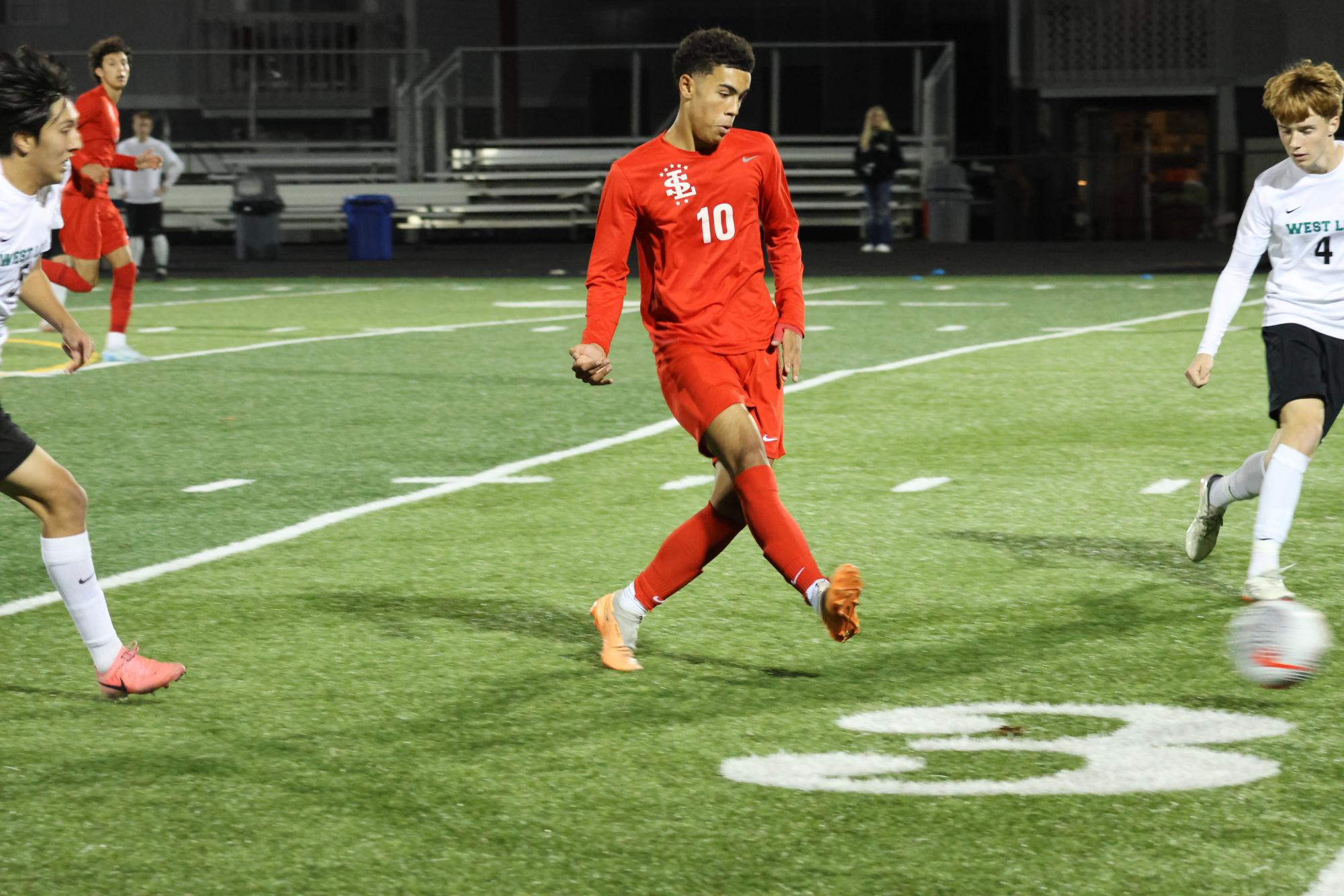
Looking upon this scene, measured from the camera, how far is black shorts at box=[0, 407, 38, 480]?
18.6 feet

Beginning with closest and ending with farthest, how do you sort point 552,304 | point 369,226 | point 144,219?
point 552,304, point 144,219, point 369,226

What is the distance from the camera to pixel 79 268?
49.4 ft

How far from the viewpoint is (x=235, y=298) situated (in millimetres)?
23109

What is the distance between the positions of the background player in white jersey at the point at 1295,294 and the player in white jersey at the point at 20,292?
341 centimetres

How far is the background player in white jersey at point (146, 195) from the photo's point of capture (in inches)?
1042

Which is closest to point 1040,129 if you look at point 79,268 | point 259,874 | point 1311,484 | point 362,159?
point 362,159

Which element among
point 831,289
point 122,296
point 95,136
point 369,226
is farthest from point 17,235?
point 369,226

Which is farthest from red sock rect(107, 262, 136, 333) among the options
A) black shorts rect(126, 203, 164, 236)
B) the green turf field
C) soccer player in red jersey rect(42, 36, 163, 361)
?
black shorts rect(126, 203, 164, 236)

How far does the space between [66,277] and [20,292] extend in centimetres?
941

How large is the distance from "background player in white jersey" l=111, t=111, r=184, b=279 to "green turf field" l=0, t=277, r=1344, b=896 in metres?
14.0

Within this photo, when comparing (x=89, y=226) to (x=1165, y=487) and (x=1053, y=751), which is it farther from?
(x=1053, y=751)

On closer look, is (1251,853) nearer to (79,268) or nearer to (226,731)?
(226,731)

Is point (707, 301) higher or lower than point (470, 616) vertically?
higher

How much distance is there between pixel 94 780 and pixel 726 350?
2190 mm
